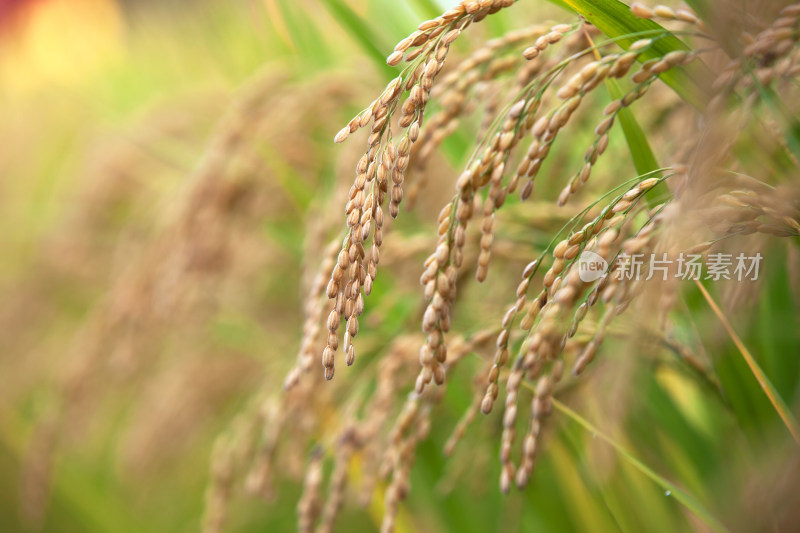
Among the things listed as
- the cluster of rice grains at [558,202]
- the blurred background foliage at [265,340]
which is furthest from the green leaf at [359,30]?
the cluster of rice grains at [558,202]

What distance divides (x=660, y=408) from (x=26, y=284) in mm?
1960

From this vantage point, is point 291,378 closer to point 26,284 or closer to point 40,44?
point 26,284

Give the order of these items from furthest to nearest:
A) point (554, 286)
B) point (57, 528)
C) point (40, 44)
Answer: point (40, 44), point (57, 528), point (554, 286)

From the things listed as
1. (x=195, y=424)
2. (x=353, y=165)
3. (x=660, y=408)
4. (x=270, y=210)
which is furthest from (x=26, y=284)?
(x=660, y=408)

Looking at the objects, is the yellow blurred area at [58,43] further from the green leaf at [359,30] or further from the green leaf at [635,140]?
the green leaf at [635,140]

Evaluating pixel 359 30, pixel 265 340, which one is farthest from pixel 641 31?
pixel 265 340

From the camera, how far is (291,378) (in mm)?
624

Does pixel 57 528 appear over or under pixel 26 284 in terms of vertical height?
under

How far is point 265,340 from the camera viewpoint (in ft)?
4.94

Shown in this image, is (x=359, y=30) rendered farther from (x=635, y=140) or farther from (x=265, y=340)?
(x=265, y=340)

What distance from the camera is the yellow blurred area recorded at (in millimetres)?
4324

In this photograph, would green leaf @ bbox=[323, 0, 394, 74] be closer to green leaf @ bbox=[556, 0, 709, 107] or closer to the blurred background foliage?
the blurred background foliage

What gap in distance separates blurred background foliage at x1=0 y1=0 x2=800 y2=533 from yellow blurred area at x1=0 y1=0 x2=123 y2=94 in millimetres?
1913

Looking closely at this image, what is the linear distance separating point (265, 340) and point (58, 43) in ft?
15.3
